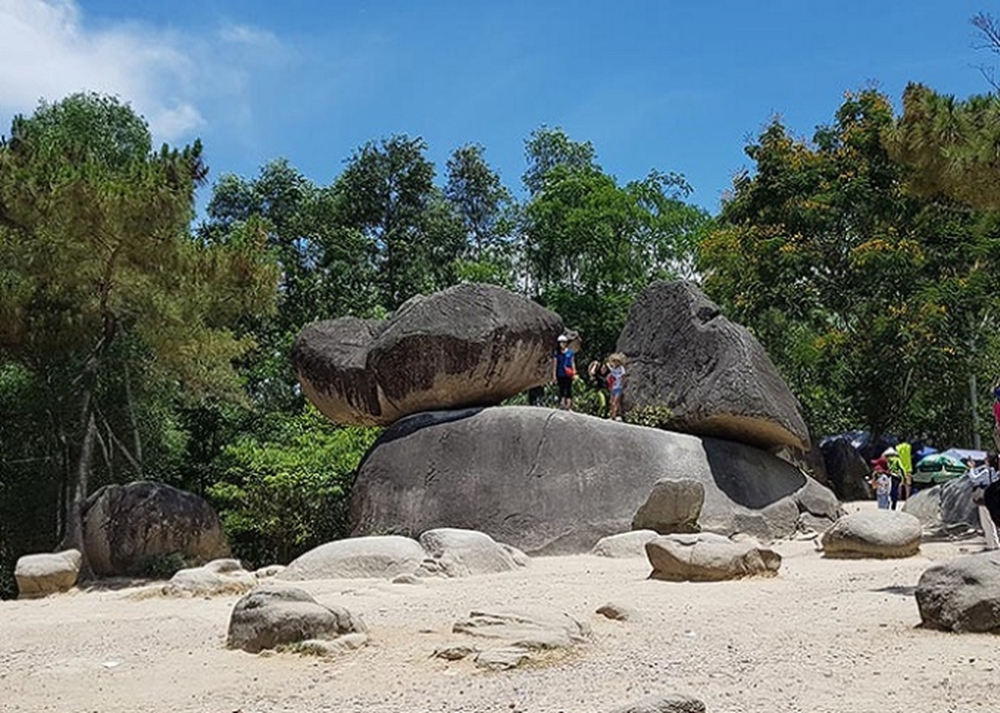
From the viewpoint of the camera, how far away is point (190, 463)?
19.9 m

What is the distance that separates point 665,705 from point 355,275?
22.7m

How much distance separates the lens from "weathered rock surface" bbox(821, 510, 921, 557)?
35.8 feet

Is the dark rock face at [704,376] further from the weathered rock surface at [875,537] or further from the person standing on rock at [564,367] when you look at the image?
the weathered rock surface at [875,537]

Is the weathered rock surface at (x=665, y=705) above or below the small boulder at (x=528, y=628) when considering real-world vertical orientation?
below

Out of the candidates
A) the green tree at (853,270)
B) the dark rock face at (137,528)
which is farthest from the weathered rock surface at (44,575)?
the green tree at (853,270)

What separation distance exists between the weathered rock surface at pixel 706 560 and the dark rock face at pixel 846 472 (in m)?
13.3

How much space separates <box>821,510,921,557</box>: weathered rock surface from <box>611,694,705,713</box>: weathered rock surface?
7.07 meters

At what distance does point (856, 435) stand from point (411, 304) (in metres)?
15.2

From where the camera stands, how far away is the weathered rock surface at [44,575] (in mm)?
13117

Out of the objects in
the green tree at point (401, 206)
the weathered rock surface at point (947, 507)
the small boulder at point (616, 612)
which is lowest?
the small boulder at point (616, 612)

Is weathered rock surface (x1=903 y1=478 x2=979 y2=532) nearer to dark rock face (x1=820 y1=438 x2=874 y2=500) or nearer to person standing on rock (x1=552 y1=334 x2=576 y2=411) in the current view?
person standing on rock (x1=552 y1=334 x2=576 y2=411)

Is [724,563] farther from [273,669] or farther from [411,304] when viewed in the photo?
[411,304]

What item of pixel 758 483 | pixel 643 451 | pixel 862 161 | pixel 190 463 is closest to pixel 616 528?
pixel 643 451

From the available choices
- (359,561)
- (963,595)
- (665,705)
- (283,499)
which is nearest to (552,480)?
(359,561)
